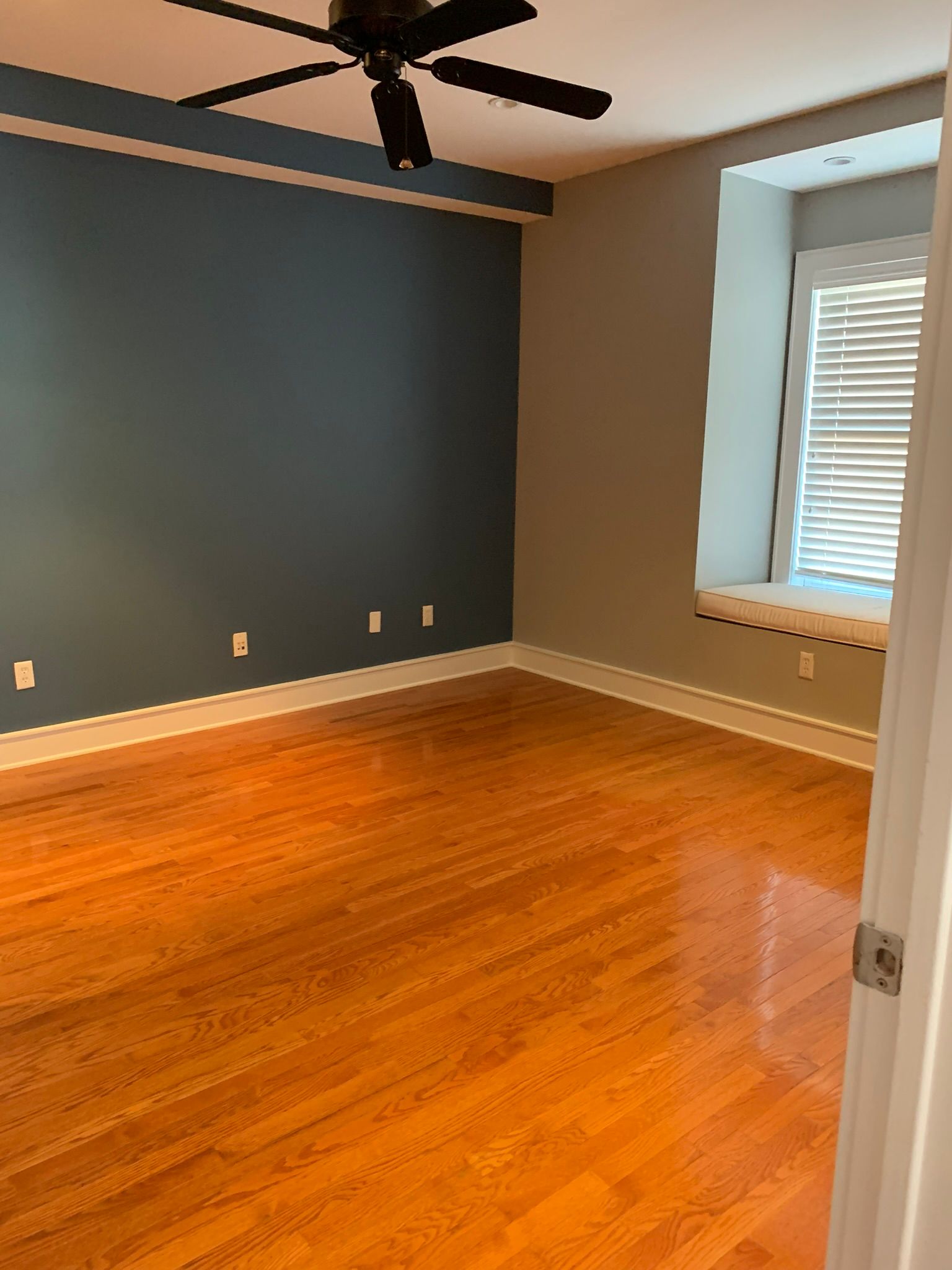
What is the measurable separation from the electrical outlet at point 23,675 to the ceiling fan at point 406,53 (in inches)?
87.2

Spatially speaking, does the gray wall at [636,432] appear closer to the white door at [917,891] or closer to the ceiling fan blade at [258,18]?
the ceiling fan blade at [258,18]

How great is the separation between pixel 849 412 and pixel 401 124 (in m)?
2.65

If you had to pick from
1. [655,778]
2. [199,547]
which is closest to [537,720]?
[655,778]

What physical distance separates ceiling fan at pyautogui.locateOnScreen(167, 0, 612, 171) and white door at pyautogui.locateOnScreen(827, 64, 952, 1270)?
179cm

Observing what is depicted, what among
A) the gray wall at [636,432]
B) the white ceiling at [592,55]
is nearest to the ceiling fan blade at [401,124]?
the white ceiling at [592,55]

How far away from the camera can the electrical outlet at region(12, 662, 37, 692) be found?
3756 millimetres

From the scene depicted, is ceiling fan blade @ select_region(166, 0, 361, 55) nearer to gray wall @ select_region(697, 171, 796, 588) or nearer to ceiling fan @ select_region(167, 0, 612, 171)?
ceiling fan @ select_region(167, 0, 612, 171)

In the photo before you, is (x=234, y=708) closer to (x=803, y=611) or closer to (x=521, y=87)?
(x=803, y=611)

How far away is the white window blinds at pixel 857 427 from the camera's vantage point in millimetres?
4160

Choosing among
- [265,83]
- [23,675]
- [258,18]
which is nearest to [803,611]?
[265,83]

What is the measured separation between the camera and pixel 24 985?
2.32 meters

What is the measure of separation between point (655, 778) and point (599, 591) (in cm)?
145

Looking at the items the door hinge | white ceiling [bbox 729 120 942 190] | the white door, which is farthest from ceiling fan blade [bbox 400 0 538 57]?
white ceiling [bbox 729 120 942 190]

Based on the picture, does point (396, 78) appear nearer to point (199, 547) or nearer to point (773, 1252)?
point (199, 547)
